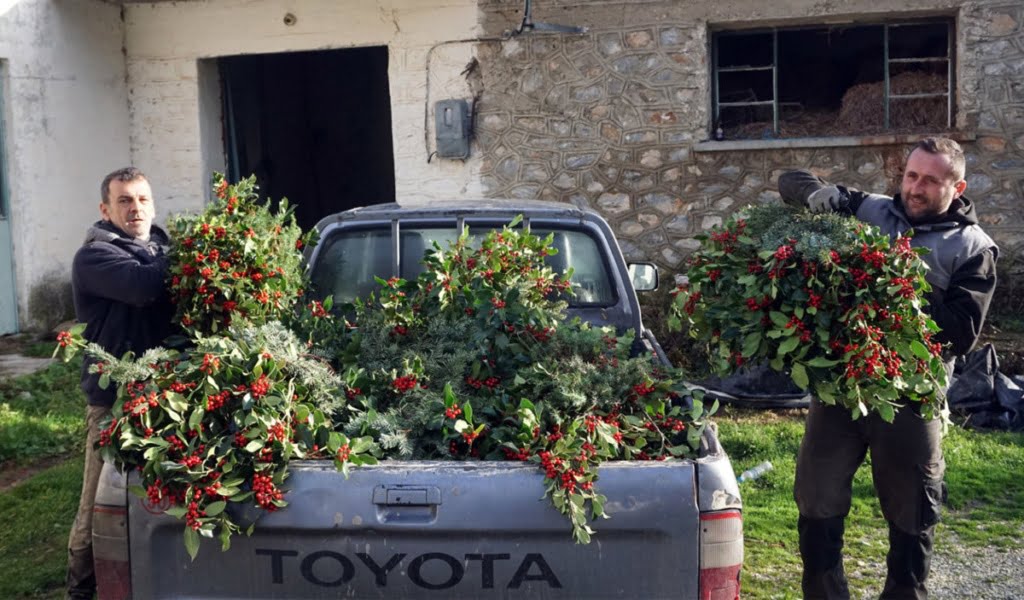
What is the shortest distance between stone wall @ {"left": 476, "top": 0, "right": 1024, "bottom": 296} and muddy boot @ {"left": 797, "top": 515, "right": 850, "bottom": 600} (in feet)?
18.9

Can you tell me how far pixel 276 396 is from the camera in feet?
10.9

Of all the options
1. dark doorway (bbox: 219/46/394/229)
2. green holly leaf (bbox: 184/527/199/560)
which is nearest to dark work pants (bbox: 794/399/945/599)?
green holly leaf (bbox: 184/527/199/560)

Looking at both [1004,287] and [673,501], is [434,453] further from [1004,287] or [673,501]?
[1004,287]

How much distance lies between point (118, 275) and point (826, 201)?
8.66ft

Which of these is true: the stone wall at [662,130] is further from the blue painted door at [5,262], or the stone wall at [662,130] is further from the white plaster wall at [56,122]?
the blue painted door at [5,262]

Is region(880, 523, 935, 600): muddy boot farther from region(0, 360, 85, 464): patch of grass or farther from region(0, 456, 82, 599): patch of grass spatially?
region(0, 360, 85, 464): patch of grass

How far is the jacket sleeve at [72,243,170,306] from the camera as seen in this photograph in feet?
13.3

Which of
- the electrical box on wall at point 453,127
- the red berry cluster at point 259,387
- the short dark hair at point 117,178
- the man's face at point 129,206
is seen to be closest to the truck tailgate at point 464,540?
the red berry cluster at point 259,387

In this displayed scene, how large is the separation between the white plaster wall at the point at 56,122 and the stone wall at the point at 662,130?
3793mm

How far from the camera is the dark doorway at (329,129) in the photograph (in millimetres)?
14086

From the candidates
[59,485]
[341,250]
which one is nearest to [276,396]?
[341,250]

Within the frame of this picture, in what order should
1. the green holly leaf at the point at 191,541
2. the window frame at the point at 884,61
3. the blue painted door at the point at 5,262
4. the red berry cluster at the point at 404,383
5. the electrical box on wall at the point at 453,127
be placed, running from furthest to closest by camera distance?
the electrical box on wall at the point at 453,127
the blue painted door at the point at 5,262
the window frame at the point at 884,61
the red berry cluster at the point at 404,383
the green holly leaf at the point at 191,541

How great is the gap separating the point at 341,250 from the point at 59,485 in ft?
8.12

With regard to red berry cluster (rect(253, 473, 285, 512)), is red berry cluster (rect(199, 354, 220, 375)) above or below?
above
